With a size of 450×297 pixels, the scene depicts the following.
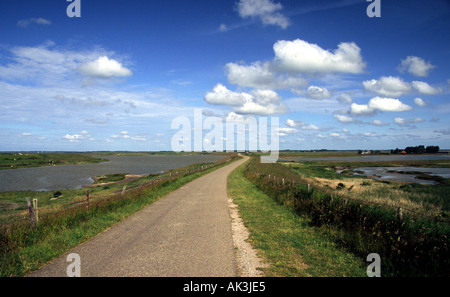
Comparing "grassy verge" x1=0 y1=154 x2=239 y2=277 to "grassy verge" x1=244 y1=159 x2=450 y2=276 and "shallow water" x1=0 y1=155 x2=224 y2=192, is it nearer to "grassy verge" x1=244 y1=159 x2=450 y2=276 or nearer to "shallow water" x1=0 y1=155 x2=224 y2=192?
"grassy verge" x1=244 y1=159 x2=450 y2=276

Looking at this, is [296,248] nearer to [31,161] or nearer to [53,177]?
[53,177]

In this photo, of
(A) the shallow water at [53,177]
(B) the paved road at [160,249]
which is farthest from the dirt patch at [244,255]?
(A) the shallow water at [53,177]

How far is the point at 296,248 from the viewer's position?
7773mm

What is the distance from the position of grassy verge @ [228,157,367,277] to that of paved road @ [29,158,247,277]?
105cm

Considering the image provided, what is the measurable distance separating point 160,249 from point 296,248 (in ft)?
13.6

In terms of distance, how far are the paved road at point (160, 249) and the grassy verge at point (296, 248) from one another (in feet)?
3.44

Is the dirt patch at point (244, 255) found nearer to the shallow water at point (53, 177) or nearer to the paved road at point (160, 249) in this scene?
the paved road at point (160, 249)

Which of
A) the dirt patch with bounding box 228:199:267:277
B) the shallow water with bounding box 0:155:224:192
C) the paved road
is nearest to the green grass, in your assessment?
the shallow water with bounding box 0:155:224:192

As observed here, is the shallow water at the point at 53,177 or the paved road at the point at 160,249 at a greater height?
the paved road at the point at 160,249

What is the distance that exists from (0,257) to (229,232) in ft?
22.0

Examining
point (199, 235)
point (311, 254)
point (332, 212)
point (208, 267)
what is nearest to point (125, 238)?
point (199, 235)

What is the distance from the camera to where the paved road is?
5.98 meters

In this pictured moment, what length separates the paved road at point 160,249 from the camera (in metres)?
5.98
